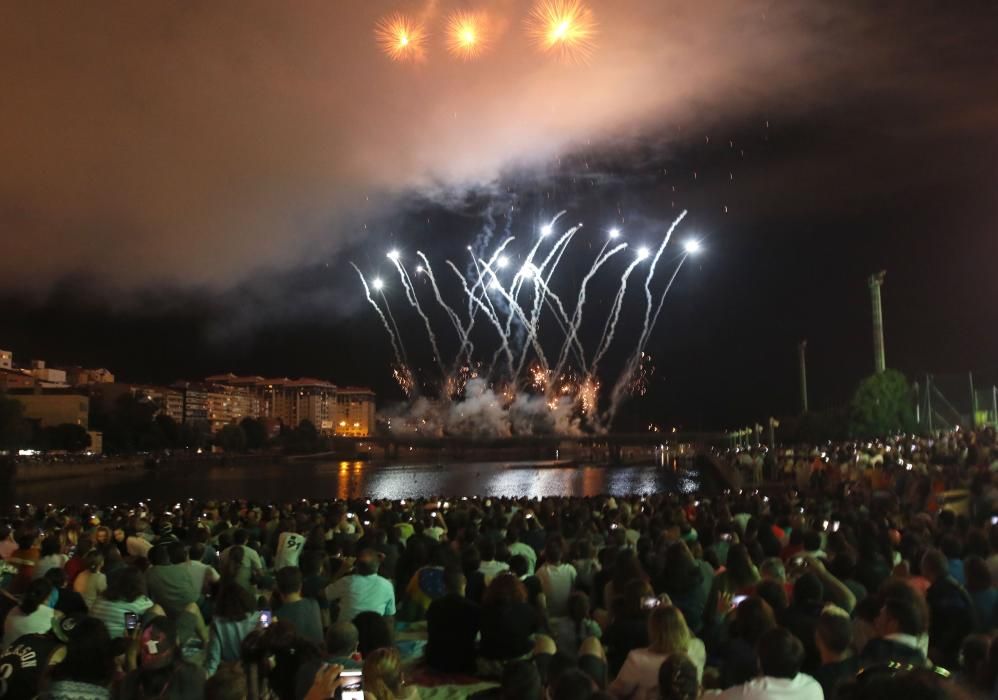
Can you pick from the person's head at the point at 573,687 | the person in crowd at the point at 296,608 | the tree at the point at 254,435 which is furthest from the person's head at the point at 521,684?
the tree at the point at 254,435

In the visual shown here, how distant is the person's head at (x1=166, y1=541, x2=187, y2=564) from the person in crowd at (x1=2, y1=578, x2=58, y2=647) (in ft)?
6.45

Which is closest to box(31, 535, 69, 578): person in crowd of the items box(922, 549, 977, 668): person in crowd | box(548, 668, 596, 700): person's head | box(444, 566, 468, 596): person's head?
box(444, 566, 468, 596): person's head

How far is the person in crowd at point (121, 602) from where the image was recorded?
681 centimetres

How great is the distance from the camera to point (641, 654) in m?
5.10

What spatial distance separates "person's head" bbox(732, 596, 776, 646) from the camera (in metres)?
5.52

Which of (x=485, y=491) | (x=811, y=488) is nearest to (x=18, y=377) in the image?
(x=485, y=491)

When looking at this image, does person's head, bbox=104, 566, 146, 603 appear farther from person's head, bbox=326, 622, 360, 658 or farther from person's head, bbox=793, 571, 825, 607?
person's head, bbox=793, 571, 825, 607

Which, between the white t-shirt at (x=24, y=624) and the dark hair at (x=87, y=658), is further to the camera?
the white t-shirt at (x=24, y=624)

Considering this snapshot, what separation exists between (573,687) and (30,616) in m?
4.79

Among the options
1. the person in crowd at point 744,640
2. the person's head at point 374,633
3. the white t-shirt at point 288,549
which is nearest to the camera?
the person in crowd at point 744,640

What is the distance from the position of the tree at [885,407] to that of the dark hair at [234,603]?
4059 cm

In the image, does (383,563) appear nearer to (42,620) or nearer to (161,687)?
(42,620)

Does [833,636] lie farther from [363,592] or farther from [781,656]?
[363,592]

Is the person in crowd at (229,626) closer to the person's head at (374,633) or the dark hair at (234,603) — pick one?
the dark hair at (234,603)
